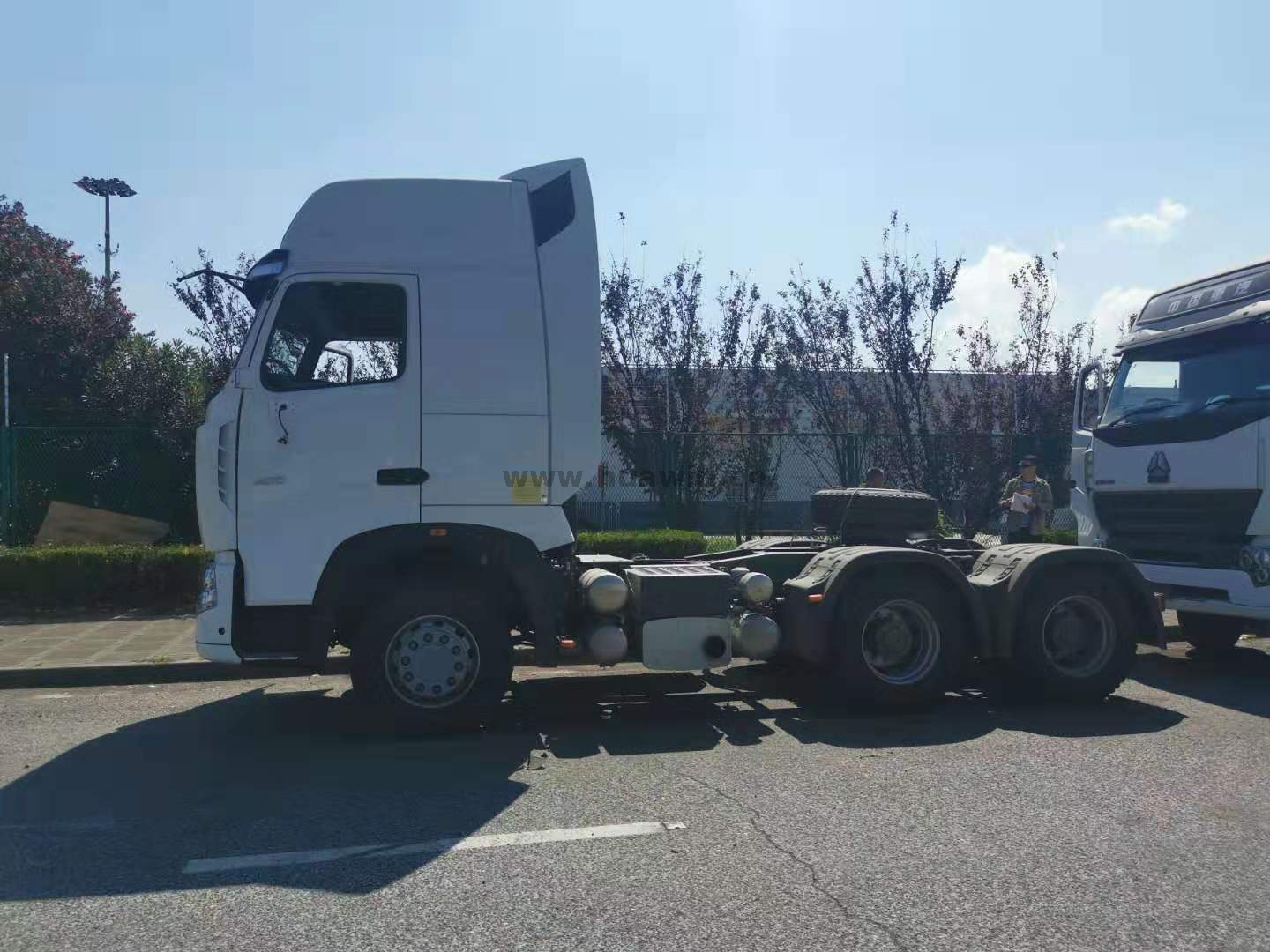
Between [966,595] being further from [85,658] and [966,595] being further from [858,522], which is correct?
[85,658]

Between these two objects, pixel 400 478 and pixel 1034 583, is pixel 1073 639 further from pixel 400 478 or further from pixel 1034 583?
pixel 400 478

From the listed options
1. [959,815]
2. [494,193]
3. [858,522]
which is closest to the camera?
[959,815]

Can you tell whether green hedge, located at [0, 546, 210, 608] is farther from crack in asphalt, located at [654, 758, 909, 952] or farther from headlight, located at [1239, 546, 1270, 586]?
headlight, located at [1239, 546, 1270, 586]

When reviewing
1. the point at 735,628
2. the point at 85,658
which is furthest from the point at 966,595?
the point at 85,658

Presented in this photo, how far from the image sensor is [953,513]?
1722 centimetres

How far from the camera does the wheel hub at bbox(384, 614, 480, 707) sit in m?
6.63

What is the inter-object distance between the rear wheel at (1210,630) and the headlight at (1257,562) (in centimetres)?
125

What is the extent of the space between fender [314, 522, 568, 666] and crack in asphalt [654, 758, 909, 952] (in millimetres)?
1238

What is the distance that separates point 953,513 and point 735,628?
10662 millimetres

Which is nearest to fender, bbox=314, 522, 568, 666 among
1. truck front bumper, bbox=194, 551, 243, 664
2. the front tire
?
the front tire

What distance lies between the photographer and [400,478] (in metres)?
6.61

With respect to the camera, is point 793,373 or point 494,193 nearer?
point 494,193

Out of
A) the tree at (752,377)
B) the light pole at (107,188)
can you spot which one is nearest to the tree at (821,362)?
the tree at (752,377)

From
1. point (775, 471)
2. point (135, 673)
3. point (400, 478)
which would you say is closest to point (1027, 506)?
point (775, 471)
